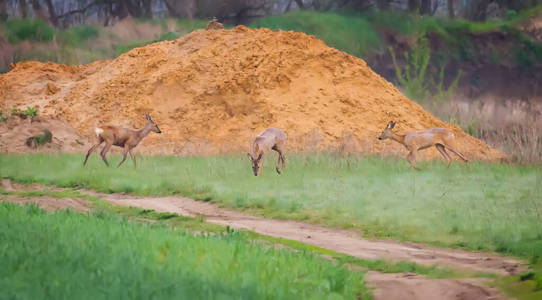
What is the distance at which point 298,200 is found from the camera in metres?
13.4

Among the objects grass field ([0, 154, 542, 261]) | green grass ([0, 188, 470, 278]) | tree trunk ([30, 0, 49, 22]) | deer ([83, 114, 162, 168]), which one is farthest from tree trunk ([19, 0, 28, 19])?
green grass ([0, 188, 470, 278])

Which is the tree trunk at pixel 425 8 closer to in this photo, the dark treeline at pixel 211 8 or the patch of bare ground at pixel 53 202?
the dark treeline at pixel 211 8

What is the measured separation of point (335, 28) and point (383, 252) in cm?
3389

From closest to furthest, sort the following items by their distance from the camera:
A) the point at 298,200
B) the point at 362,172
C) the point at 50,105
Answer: the point at 298,200 → the point at 362,172 → the point at 50,105

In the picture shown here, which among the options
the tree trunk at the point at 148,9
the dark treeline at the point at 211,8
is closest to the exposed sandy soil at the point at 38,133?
the dark treeline at the point at 211,8

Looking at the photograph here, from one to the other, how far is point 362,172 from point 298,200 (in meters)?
3.44

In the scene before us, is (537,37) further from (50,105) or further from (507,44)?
(50,105)

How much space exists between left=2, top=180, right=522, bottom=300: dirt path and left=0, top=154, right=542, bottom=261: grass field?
42 centimetres

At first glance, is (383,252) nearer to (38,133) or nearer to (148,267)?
(148,267)

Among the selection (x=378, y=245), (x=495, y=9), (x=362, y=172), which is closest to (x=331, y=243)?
(x=378, y=245)

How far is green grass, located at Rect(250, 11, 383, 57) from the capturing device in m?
41.0

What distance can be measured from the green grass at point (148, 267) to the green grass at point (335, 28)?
33458 mm

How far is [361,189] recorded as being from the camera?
14.1m

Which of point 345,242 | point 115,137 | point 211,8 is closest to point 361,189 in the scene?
point 345,242
